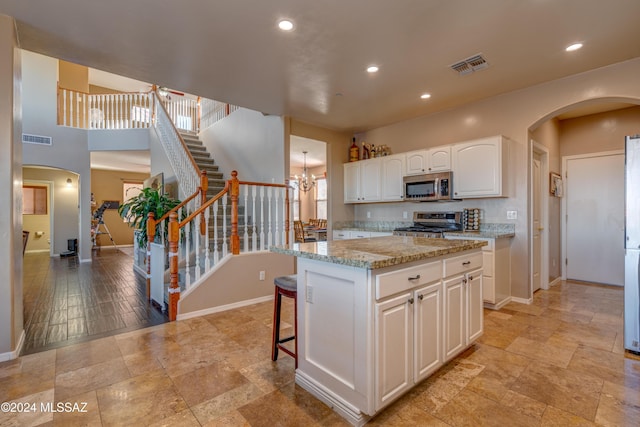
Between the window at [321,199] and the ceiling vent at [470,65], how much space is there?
24.6 feet

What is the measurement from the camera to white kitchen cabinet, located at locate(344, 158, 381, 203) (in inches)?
205


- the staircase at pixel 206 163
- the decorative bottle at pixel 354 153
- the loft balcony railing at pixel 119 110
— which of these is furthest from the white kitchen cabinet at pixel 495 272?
the loft balcony railing at pixel 119 110

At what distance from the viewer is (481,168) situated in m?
3.93

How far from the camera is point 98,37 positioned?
262 centimetres

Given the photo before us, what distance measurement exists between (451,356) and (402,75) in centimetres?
283

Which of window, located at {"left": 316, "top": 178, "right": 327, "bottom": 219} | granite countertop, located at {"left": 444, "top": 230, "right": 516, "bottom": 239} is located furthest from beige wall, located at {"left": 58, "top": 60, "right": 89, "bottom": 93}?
granite countertop, located at {"left": 444, "top": 230, "right": 516, "bottom": 239}

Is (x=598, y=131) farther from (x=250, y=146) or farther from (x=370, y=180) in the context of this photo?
(x=250, y=146)

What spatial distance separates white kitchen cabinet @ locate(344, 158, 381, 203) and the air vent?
697cm

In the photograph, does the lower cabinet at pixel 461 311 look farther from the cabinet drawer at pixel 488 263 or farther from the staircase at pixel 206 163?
the staircase at pixel 206 163

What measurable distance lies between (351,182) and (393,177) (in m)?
0.94

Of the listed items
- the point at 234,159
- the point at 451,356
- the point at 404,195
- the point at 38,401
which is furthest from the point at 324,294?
the point at 234,159

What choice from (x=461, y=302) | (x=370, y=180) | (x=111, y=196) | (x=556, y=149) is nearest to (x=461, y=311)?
(x=461, y=302)

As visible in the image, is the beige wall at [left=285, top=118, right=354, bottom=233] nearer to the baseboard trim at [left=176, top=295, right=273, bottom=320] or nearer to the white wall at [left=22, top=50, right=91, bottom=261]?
the baseboard trim at [left=176, top=295, right=273, bottom=320]

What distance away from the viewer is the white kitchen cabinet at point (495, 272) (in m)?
3.61
